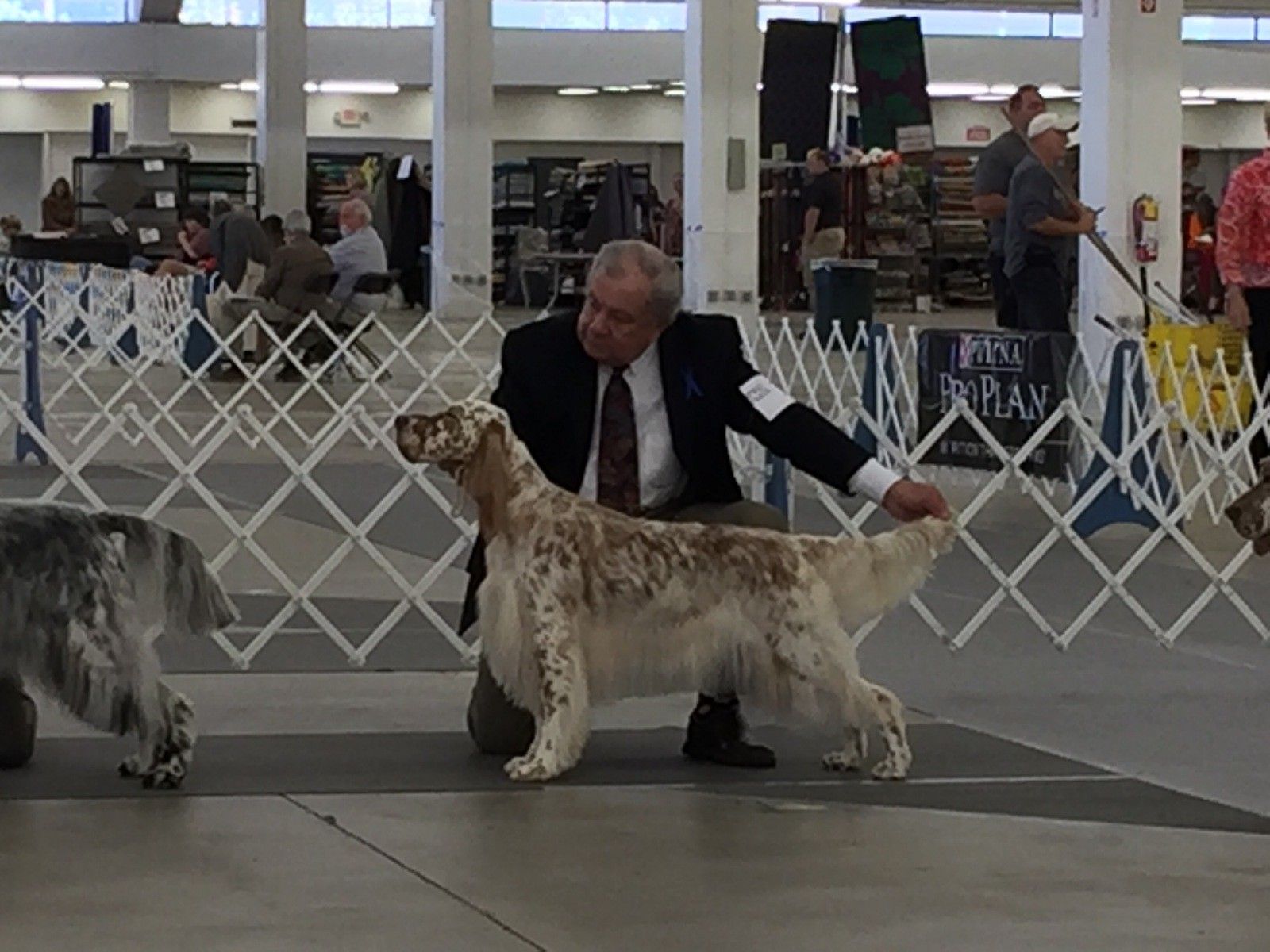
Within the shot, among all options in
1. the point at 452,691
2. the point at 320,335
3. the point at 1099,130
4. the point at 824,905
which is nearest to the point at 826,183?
the point at 320,335

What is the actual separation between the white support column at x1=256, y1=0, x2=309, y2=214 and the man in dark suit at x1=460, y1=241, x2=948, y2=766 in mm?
21033

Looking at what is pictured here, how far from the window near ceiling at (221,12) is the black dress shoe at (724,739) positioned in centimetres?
2815

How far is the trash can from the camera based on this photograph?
19.6 meters

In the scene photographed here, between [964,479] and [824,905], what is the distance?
5577 mm

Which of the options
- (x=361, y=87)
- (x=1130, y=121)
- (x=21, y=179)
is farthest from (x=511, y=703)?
(x=21, y=179)

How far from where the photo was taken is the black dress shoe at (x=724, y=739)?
501cm

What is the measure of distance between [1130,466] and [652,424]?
359cm

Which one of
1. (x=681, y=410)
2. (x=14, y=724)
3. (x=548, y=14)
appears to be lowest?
(x=14, y=724)

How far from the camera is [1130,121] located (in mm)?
12102

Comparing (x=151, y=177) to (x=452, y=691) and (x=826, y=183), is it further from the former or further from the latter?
(x=452, y=691)

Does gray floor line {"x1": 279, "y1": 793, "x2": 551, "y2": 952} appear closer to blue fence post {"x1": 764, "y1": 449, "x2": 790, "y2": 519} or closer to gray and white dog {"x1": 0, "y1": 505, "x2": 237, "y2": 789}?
gray and white dog {"x1": 0, "y1": 505, "x2": 237, "y2": 789}

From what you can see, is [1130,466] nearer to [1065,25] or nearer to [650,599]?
[650,599]

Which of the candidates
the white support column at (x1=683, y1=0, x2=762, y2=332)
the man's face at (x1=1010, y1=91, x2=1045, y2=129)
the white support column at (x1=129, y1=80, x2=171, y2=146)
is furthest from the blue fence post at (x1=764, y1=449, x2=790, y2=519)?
the white support column at (x1=129, y1=80, x2=171, y2=146)

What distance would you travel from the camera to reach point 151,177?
2489 cm
